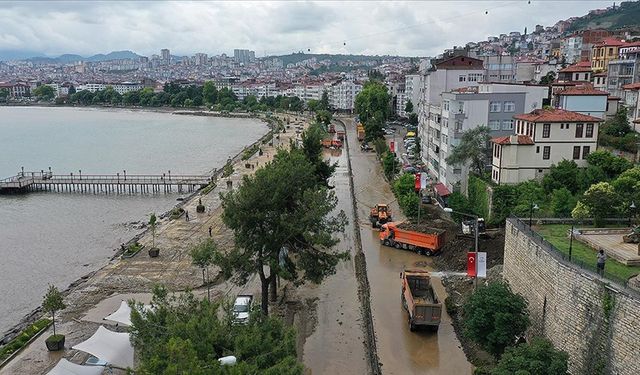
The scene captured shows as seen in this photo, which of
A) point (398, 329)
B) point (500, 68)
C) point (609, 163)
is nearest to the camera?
point (398, 329)

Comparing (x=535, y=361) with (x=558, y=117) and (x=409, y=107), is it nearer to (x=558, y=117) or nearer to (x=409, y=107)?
(x=558, y=117)

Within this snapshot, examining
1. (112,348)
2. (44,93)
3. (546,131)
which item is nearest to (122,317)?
(112,348)

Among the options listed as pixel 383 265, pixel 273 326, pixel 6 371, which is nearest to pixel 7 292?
pixel 6 371

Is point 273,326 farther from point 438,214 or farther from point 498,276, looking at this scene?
point 438,214

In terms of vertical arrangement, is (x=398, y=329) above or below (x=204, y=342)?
below

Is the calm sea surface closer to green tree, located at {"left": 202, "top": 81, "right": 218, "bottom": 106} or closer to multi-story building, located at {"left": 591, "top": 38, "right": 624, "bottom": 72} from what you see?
green tree, located at {"left": 202, "top": 81, "right": 218, "bottom": 106}

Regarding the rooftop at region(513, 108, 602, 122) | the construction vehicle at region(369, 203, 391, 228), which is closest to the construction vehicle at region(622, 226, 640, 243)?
the rooftop at region(513, 108, 602, 122)
